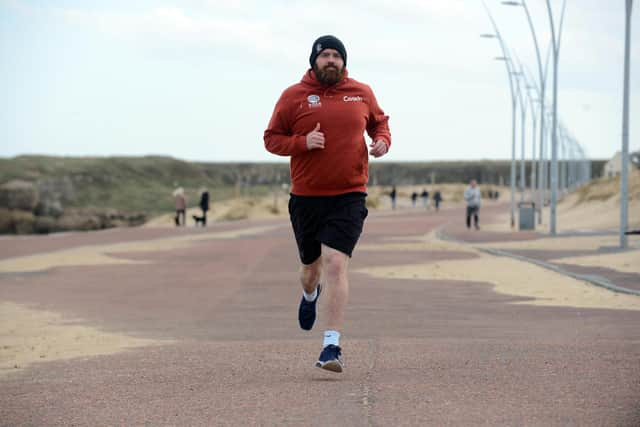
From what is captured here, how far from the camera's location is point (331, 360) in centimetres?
769

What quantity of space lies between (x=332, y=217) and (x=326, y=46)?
1.11 metres

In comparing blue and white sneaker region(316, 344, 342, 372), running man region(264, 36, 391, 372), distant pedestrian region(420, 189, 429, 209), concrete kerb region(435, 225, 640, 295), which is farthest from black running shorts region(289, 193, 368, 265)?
distant pedestrian region(420, 189, 429, 209)

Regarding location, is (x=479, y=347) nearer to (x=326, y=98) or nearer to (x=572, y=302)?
(x=326, y=98)

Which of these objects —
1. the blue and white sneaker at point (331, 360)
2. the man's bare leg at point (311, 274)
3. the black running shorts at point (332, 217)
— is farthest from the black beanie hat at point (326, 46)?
the blue and white sneaker at point (331, 360)

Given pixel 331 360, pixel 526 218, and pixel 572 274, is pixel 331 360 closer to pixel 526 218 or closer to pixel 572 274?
pixel 572 274

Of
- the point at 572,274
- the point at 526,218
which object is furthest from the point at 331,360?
the point at 526,218

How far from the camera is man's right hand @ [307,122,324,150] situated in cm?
795

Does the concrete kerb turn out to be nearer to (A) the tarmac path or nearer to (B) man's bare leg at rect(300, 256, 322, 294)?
(A) the tarmac path

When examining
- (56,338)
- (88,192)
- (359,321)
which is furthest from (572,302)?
(88,192)

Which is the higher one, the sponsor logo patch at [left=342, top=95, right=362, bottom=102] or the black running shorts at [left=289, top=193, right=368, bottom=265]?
the sponsor logo patch at [left=342, top=95, right=362, bottom=102]

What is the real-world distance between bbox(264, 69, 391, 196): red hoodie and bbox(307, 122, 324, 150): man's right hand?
62mm

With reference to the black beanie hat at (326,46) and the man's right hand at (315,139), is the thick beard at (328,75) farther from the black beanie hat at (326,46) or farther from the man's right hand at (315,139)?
the man's right hand at (315,139)

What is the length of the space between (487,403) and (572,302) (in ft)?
25.9

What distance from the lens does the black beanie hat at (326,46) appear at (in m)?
8.05
